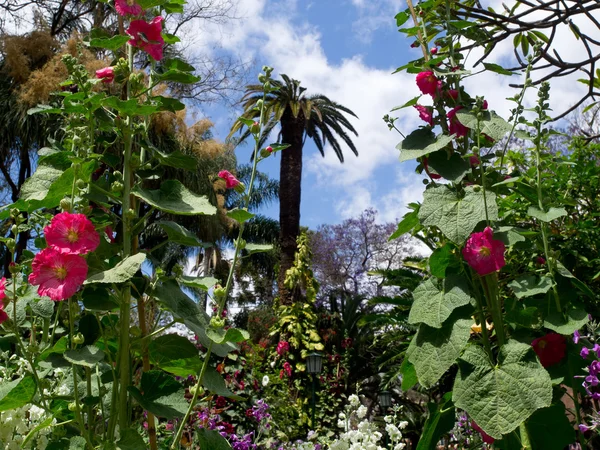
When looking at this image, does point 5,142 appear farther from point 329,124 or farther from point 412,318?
point 412,318

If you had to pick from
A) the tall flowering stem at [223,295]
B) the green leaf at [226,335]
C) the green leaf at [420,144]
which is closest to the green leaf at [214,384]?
the tall flowering stem at [223,295]

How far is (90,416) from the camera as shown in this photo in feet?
4.04

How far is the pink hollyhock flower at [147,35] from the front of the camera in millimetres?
1339

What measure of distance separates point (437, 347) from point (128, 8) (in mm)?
1095

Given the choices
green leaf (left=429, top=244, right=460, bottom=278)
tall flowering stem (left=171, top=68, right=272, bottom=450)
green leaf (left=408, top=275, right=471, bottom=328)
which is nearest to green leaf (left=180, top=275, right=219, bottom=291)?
tall flowering stem (left=171, top=68, right=272, bottom=450)

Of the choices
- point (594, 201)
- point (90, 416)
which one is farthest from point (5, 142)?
point (90, 416)

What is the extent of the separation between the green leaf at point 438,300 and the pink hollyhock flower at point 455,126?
16.7 inches

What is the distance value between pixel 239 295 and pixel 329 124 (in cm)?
1072

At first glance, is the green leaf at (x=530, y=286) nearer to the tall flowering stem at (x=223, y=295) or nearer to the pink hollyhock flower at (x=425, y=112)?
the pink hollyhock flower at (x=425, y=112)

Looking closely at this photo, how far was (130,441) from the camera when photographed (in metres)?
1.09

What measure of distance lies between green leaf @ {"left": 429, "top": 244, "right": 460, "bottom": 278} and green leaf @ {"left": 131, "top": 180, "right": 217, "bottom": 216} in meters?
0.64

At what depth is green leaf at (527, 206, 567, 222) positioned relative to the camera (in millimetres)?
1439

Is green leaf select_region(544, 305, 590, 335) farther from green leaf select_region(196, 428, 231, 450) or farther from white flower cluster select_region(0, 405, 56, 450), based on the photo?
white flower cluster select_region(0, 405, 56, 450)

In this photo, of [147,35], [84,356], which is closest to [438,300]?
[84,356]
